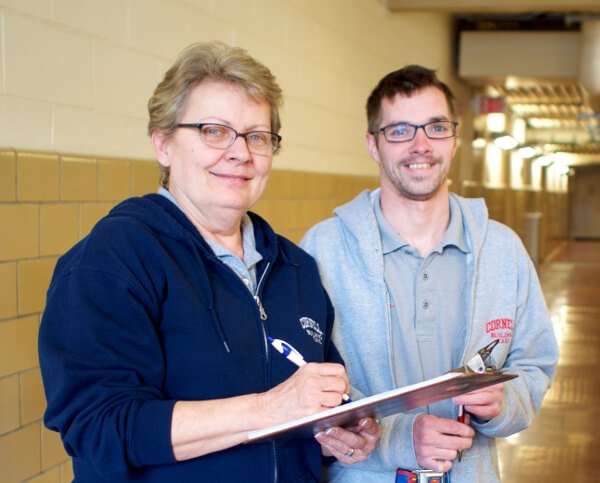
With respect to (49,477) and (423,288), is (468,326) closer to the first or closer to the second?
(423,288)

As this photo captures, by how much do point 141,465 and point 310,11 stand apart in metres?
4.33

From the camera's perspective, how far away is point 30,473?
8.64ft

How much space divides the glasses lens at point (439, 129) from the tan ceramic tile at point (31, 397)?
5.14ft

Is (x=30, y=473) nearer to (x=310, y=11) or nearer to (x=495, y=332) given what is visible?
(x=495, y=332)

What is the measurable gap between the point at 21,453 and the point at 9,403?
0.19 m

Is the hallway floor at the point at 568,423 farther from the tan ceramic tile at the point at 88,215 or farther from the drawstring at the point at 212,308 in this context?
the drawstring at the point at 212,308

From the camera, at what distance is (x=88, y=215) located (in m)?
2.87

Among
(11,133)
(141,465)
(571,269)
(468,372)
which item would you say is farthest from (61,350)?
(571,269)

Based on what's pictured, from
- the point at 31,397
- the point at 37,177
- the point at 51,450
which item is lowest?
the point at 51,450

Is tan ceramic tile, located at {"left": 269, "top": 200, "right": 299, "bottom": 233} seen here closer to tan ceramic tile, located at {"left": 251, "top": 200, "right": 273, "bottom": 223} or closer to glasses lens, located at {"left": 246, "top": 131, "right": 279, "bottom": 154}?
tan ceramic tile, located at {"left": 251, "top": 200, "right": 273, "bottom": 223}

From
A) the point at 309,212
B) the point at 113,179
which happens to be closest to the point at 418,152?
the point at 113,179

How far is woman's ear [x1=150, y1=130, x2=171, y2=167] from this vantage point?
1553 millimetres

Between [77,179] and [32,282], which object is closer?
[32,282]

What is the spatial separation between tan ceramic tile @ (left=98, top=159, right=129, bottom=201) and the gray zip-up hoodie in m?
1.18
